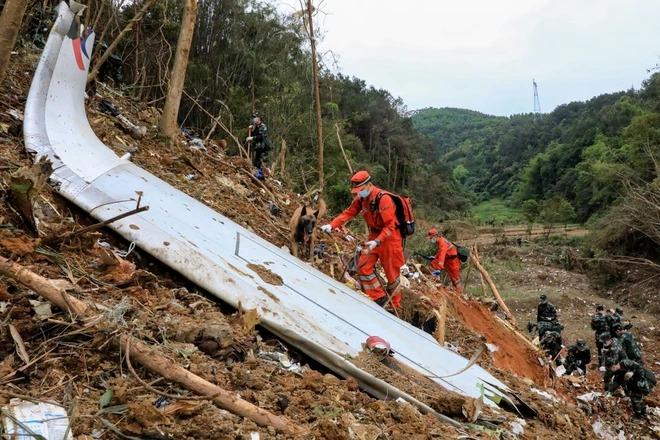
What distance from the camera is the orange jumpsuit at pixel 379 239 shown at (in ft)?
18.3

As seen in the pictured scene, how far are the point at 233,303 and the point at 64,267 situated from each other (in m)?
0.91

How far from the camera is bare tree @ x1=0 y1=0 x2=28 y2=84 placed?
3596mm

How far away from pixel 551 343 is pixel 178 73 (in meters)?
6.02

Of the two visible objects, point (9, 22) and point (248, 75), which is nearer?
point (9, 22)

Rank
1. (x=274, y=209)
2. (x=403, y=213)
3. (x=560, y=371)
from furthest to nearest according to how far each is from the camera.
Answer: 1. (x=274, y=209)
2. (x=560, y=371)
3. (x=403, y=213)

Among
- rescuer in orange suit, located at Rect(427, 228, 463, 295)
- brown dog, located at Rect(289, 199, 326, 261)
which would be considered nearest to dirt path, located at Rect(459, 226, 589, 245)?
rescuer in orange suit, located at Rect(427, 228, 463, 295)

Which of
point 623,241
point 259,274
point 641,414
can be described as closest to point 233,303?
point 259,274

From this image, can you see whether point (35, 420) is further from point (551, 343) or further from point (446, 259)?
point (446, 259)

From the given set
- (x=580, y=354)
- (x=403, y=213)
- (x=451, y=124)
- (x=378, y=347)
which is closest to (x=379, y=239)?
(x=403, y=213)

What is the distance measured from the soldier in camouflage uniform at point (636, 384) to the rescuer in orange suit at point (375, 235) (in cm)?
261

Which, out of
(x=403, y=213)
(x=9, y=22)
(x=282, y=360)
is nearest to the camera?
(x=282, y=360)

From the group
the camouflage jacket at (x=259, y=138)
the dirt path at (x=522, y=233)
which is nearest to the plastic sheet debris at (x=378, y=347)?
the camouflage jacket at (x=259, y=138)

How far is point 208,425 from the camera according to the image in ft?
6.86

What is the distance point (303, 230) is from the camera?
5.92 metres
